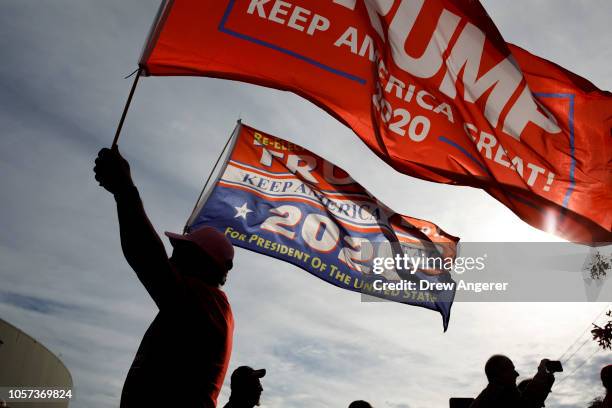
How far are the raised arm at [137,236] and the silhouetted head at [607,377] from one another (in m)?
4.28

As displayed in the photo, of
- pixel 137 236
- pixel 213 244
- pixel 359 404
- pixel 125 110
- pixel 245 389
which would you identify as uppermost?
pixel 125 110

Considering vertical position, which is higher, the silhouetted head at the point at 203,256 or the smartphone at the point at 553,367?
the smartphone at the point at 553,367

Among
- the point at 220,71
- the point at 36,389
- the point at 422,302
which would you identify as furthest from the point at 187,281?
the point at 36,389

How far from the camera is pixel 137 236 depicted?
6.46ft

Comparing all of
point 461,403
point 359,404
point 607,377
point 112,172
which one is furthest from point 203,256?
point 607,377

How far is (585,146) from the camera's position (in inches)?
221

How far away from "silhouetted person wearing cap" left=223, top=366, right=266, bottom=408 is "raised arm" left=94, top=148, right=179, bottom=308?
6.90 ft

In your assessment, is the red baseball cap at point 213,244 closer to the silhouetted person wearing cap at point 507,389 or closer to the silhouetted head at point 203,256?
the silhouetted head at point 203,256

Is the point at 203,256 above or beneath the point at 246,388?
above

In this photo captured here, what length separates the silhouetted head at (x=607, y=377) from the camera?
4.77m

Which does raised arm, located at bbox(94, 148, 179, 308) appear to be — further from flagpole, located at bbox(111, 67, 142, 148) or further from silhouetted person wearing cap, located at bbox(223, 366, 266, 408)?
silhouetted person wearing cap, located at bbox(223, 366, 266, 408)

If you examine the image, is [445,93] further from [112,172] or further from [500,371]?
[112,172]

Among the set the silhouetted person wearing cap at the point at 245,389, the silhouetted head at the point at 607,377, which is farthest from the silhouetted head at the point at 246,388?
the silhouetted head at the point at 607,377

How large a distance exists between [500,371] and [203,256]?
2898 mm
